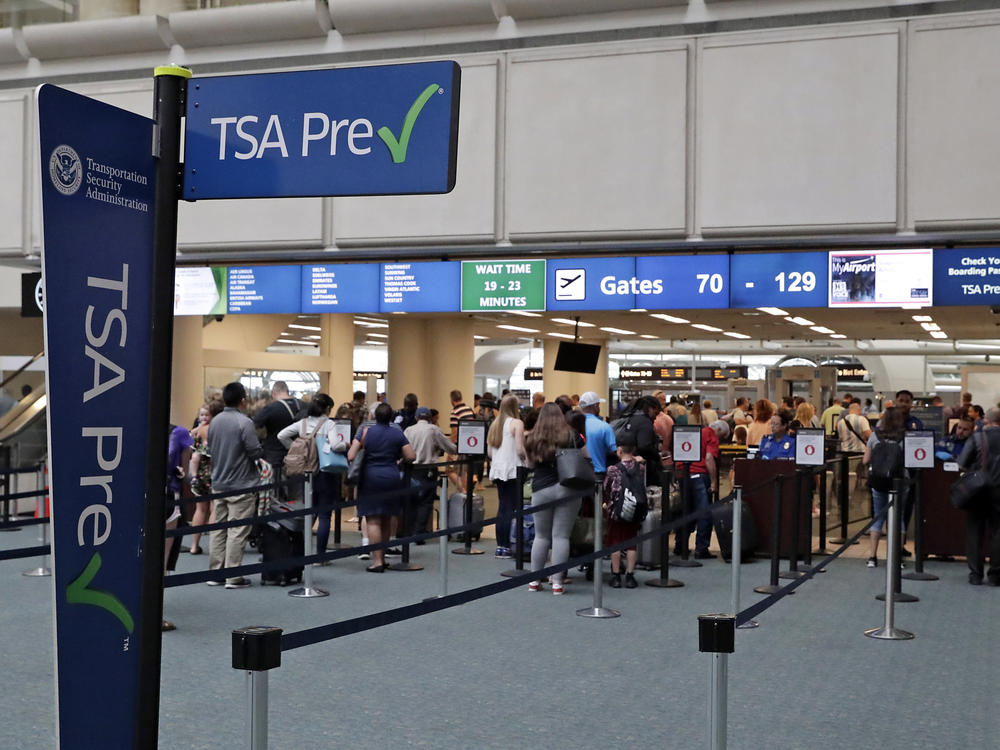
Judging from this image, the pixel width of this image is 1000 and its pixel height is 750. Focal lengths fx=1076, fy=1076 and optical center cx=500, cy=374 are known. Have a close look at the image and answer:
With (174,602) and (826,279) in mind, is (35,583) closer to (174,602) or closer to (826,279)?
(174,602)

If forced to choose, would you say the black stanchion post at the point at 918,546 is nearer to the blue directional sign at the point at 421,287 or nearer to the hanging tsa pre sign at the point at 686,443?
the hanging tsa pre sign at the point at 686,443

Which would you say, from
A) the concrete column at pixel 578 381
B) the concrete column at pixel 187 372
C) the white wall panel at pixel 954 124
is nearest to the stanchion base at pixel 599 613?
the white wall panel at pixel 954 124

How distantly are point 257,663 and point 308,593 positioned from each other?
6252 mm

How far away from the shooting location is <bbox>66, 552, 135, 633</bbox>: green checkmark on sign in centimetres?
226

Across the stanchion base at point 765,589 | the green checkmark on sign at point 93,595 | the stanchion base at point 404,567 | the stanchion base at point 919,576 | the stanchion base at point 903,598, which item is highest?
the green checkmark on sign at point 93,595

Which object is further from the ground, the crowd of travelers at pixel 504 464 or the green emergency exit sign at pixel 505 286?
the green emergency exit sign at pixel 505 286

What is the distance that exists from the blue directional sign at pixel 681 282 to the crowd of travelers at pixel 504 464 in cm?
101

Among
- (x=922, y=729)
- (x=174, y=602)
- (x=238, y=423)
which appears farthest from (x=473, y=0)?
(x=922, y=729)

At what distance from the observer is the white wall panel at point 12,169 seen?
1242cm

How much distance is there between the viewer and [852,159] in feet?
32.6

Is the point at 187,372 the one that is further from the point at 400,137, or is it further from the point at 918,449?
the point at 400,137

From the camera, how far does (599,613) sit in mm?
7926

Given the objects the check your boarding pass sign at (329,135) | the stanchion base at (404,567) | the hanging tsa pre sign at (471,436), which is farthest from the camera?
the hanging tsa pre sign at (471,436)

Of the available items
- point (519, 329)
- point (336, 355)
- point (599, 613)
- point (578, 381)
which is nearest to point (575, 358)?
point (336, 355)
